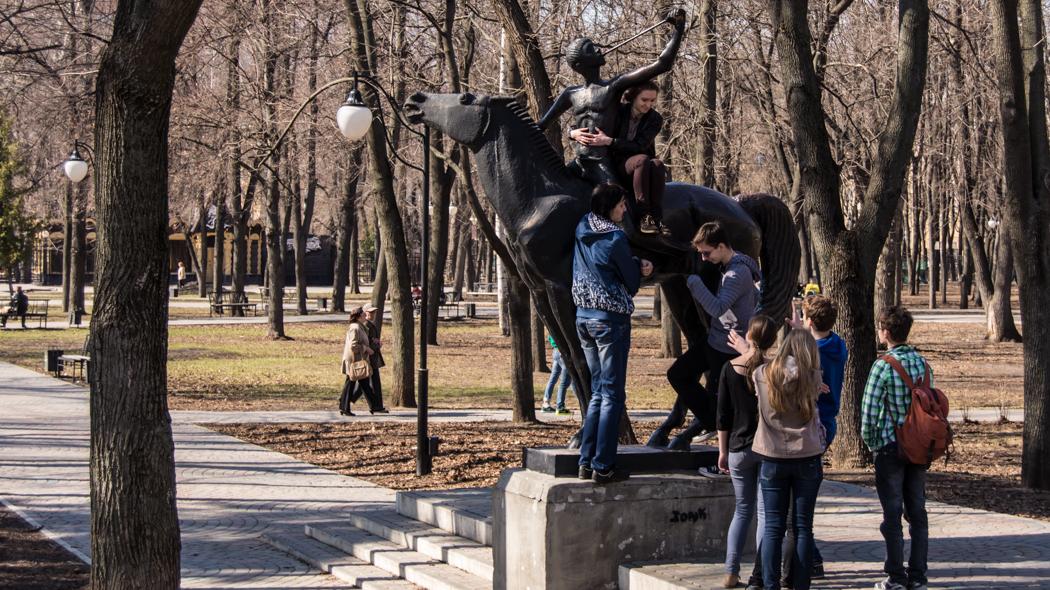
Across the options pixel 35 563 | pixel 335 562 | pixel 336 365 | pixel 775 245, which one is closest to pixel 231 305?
pixel 336 365

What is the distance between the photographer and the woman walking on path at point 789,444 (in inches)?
251

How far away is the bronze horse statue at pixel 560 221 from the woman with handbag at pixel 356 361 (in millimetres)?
9786

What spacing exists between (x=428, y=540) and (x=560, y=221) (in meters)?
3.06

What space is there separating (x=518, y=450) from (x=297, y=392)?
8.63m

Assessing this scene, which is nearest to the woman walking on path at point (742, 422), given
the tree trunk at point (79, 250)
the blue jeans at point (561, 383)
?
the blue jeans at point (561, 383)

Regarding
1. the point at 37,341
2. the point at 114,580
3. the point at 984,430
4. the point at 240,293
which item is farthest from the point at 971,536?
the point at 240,293

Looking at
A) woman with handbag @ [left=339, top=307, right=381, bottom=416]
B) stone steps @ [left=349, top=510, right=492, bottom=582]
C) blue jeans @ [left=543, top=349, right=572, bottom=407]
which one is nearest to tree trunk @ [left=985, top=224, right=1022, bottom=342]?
blue jeans @ [left=543, top=349, right=572, bottom=407]

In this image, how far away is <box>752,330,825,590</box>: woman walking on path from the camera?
637 centimetres

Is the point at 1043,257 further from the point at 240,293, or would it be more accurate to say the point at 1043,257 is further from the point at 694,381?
the point at 240,293

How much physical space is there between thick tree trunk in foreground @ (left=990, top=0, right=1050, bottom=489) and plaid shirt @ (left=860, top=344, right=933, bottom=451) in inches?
244

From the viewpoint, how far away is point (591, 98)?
834 centimetres

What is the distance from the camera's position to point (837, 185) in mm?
13289

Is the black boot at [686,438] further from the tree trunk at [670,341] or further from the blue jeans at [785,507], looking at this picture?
the tree trunk at [670,341]

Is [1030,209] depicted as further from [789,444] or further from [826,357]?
[789,444]
